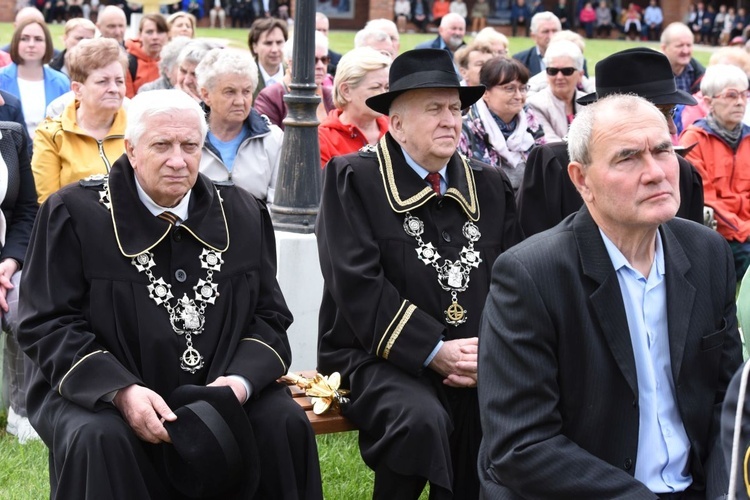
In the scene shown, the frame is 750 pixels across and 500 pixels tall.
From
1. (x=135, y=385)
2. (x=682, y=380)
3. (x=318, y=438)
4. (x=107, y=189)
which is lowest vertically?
(x=318, y=438)

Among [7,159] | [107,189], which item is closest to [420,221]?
[107,189]

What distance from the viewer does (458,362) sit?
4.45 meters

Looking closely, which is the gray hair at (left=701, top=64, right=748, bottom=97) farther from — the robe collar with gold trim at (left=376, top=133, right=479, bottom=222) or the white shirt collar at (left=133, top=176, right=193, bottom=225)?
the white shirt collar at (left=133, top=176, right=193, bottom=225)

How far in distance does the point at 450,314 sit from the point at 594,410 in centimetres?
136

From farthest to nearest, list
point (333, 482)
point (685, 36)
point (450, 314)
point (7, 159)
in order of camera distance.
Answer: point (685, 36) → point (7, 159) → point (333, 482) → point (450, 314)

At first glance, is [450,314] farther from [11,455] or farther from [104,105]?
[104,105]

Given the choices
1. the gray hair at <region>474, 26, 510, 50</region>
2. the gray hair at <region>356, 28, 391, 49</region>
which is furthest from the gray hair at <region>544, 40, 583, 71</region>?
the gray hair at <region>356, 28, 391, 49</region>

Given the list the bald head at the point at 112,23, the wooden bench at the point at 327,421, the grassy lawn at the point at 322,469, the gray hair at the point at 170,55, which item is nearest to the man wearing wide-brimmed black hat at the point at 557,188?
the grassy lawn at the point at 322,469

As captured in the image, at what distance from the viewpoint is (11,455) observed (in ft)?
16.9

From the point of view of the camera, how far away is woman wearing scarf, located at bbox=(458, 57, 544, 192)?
24.5 feet

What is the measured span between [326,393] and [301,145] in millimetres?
1909

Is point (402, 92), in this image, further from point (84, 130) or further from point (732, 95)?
point (732, 95)

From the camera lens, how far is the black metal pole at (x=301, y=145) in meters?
6.07

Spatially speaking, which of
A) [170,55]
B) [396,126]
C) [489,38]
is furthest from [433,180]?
[489,38]
